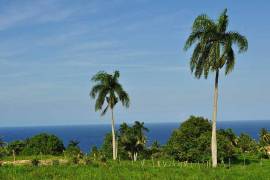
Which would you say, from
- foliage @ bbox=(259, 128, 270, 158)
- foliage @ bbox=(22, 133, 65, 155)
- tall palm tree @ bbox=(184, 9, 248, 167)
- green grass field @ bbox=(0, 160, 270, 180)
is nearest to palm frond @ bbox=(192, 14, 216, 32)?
tall palm tree @ bbox=(184, 9, 248, 167)

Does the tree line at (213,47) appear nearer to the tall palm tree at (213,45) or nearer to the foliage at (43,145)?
the tall palm tree at (213,45)

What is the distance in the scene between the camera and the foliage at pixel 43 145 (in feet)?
289

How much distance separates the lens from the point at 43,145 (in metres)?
89.6

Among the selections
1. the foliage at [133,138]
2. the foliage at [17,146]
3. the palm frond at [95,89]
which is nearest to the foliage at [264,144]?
the foliage at [133,138]

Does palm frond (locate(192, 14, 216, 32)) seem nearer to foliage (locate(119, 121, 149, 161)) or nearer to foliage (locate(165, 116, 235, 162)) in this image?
foliage (locate(165, 116, 235, 162))

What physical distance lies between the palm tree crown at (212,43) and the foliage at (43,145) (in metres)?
52.9

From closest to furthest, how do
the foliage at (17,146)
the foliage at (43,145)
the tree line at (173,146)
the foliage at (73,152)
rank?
1. the foliage at (73,152)
2. the tree line at (173,146)
3. the foliage at (43,145)
4. the foliage at (17,146)

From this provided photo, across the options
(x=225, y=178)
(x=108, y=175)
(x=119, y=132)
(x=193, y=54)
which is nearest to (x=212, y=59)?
(x=193, y=54)

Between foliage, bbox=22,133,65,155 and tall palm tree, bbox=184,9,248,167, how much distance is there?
5263cm

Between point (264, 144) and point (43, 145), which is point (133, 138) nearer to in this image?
point (43, 145)

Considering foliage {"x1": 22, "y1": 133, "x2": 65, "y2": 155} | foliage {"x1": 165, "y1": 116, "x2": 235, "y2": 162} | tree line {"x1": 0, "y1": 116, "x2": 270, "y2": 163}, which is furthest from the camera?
foliage {"x1": 22, "y1": 133, "x2": 65, "y2": 155}

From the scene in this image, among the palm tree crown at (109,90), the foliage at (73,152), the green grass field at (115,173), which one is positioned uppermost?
the palm tree crown at (109,90)

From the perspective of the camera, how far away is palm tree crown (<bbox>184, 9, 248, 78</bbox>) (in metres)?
40.5

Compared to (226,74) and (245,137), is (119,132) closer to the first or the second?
(245,137)
